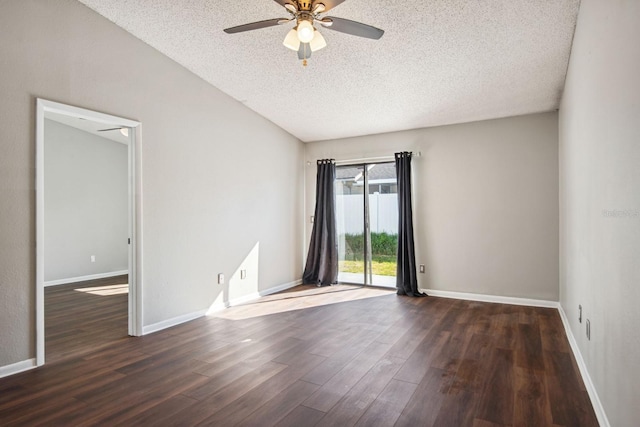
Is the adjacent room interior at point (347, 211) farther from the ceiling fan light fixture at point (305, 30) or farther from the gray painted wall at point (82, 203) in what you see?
the gray painted wall at point (82, 203)

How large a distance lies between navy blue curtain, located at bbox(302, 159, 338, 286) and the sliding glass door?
0.46 feet

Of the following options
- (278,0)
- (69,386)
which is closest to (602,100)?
(278,0)

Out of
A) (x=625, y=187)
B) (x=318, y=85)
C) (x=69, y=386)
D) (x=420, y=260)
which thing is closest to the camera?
(x=625, y=187)

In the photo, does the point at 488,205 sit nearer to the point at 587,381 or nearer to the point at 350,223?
the point at 350,223

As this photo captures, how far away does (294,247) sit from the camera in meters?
6.21

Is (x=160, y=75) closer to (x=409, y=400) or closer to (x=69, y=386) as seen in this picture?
(x=69, y=386)

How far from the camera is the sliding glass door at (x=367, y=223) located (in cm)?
575

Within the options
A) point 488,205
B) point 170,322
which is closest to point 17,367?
point 170,322

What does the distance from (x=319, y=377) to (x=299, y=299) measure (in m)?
2.51

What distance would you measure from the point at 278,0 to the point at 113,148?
21.1 ft

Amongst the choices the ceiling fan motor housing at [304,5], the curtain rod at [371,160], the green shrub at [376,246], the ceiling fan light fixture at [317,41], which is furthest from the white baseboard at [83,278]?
the ceiling fan motor housing at [304,5]

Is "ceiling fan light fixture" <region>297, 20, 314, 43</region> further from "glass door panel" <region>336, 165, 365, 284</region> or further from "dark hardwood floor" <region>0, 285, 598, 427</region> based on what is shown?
"glass door panel" <region>336, 165, 365, 284</region>

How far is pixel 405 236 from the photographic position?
5.32m

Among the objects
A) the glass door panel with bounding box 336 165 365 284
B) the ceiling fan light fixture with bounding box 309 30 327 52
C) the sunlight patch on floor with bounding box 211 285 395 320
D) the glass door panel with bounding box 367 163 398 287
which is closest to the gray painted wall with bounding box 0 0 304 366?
the sunlight patch on floor with bounding box 211 285 395 320
